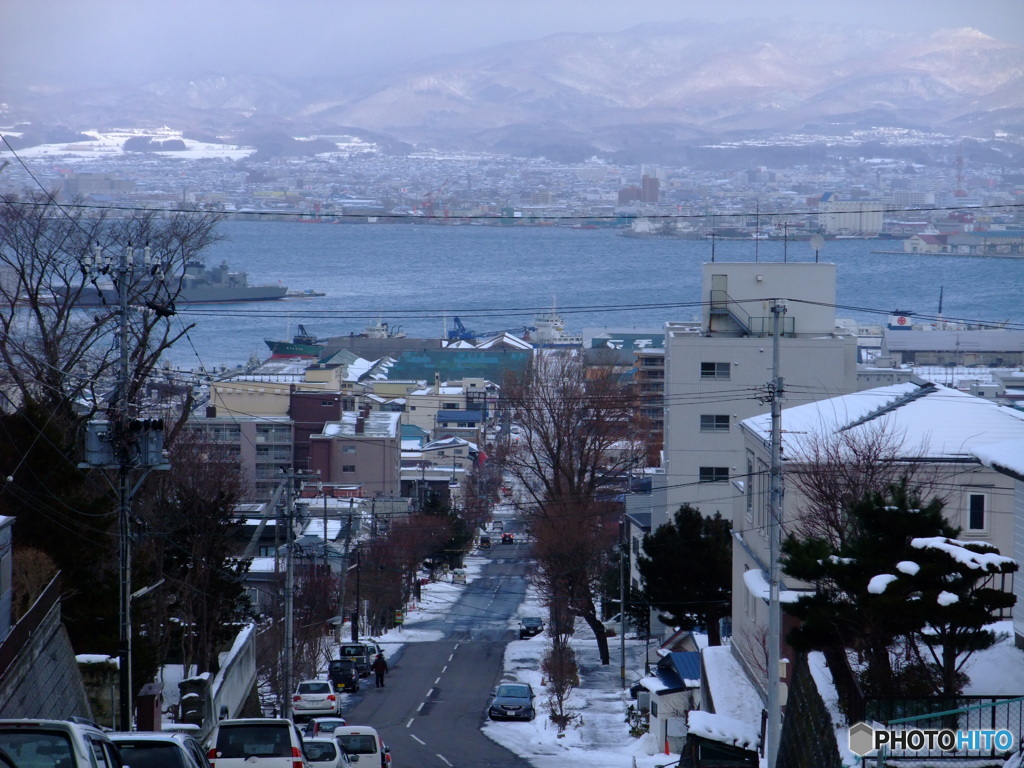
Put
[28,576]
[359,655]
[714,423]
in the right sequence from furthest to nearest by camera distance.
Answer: [714,423] → [359,655] → [28,576]

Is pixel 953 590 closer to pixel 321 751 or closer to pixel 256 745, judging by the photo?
pixel 256 745

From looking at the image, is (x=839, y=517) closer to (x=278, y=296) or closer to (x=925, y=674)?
(x=925, y=674)

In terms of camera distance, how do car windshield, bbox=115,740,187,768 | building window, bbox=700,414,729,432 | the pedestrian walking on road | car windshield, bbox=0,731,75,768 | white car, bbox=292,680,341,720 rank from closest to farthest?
car windshield, bbox=0,731,75,768 < car windshield, bbox=115,740,187,768 < white car, bbox=292,680,341,720 < the pedestrian walking on road < building window, bbox=700,414,729,432

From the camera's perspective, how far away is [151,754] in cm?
525

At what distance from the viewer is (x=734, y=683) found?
11.7 meters

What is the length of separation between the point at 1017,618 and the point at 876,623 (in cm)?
171

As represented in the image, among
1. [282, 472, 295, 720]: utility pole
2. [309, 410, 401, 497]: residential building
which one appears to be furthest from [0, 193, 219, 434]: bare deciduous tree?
[309, 410, 401, 497]: residential building

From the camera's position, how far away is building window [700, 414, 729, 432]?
2261 cm

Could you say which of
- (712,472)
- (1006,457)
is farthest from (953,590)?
(712,472)

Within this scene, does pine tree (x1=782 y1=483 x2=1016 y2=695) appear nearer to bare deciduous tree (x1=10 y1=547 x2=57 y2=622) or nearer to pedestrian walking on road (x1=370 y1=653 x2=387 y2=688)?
bare deciduous tree (x1=10 y1=547 x2=57 y2=622)

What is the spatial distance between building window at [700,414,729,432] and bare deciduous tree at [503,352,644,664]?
7.81 ft

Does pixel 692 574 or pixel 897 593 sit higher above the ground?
pixel 897 593

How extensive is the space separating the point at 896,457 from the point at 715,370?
40.6 feet

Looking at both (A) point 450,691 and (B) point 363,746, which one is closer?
(B) point 363,746
